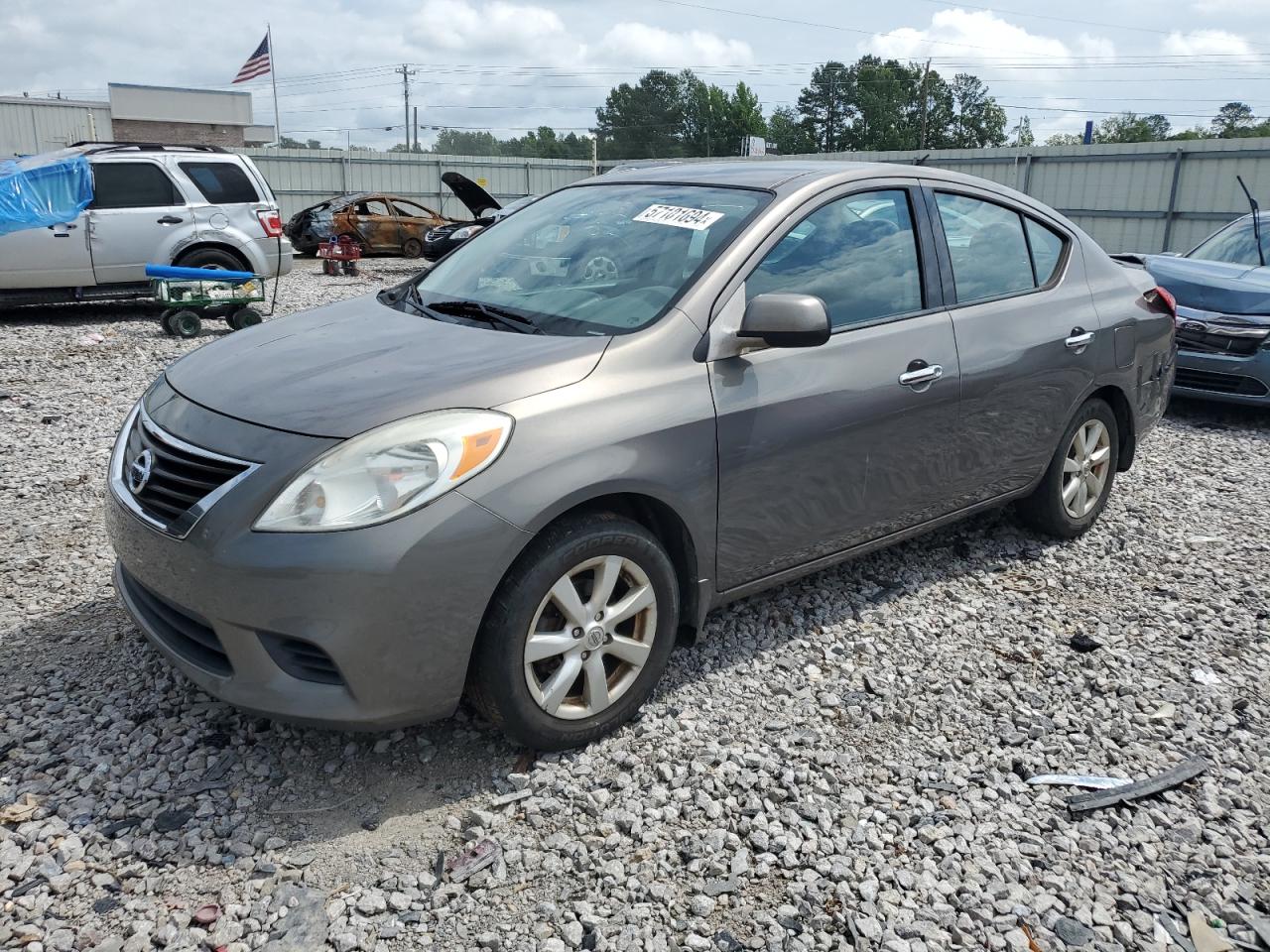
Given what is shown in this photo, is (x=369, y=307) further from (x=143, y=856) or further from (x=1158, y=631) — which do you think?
→ (x=1158, y=631)

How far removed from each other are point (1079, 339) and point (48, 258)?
10542 millimetres

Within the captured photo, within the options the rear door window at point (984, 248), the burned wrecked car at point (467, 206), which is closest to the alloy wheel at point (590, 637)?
the rear door window at point (984, 248)

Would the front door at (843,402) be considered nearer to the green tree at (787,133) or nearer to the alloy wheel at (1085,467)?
the alloy wheel at (1085,467)

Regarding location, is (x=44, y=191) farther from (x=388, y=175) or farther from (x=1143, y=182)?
(x=388, y=175)

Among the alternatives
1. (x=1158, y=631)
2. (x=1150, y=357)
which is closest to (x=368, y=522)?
(x=1158, y=631)

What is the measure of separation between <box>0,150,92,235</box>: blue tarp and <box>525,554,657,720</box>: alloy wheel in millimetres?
10255

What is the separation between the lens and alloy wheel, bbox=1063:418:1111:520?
483cm

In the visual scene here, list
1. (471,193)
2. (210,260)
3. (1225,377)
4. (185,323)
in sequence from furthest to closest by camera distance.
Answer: (471,193) < (210,260) < (185,323) < (1225,377)

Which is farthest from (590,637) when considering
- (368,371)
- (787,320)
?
(787,320)

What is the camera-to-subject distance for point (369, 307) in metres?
3.93

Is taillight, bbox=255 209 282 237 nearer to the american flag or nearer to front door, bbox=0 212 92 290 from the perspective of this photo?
front door, bbox=0 212 92 290

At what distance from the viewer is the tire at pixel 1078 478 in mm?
4758

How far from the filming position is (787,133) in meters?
93.4

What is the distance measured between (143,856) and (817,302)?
8.07 feet
